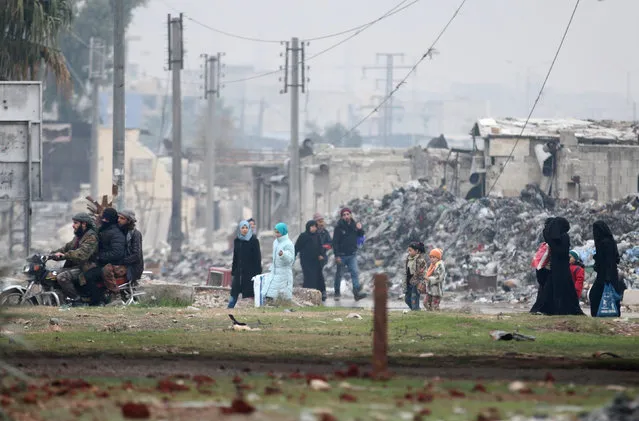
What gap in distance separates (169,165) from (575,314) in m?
71.5

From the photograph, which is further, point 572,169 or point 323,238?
point 572,169

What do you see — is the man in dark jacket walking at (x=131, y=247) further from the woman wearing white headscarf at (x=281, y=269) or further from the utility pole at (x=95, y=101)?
the utility pole at (x=95, y=101)

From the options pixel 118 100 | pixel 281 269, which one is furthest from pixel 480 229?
pixel 281 269

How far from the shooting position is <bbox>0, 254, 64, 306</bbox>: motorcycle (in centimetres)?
1912

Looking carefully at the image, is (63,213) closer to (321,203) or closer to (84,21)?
(84,21)

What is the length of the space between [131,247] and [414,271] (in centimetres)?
468

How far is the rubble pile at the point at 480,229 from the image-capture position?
32.1m

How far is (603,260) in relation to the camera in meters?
19.1

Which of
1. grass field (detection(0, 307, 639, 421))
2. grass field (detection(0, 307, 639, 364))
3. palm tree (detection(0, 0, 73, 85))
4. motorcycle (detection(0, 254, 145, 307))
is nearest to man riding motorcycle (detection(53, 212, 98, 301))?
motorcycle (detection(0, 254, 145, 307))

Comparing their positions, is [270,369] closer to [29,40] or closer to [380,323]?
[380,323]

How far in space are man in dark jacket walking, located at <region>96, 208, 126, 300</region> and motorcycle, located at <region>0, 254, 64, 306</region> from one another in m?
0.73

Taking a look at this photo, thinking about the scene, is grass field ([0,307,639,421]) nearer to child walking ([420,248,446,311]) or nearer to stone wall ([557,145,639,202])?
child walking ([420,248,446,311])

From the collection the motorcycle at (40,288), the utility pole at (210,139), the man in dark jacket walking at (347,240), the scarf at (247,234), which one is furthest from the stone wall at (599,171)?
the motorcycle at (40,288)

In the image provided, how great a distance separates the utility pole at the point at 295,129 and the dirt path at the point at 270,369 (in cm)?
3257
